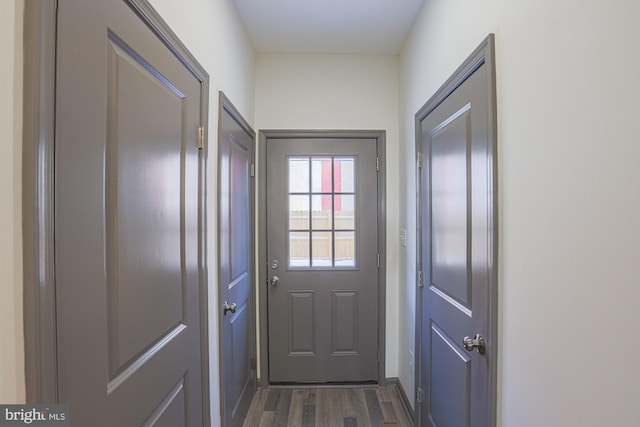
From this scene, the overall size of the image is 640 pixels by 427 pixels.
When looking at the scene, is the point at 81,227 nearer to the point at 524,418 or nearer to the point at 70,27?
the point at 70,27

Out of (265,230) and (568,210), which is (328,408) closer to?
(265,230)

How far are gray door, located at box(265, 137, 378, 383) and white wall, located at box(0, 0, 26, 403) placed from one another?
2.06m

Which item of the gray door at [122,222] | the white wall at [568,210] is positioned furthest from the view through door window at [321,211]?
the white wall at [568,210]

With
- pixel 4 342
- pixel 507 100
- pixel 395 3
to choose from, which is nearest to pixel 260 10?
pixel 395 3

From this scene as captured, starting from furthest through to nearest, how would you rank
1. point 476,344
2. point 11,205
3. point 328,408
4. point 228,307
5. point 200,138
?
point 328,408 < point 228,307 < point 200,138 < point 476,344 < point 11,205

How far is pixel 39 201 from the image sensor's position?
594 mm

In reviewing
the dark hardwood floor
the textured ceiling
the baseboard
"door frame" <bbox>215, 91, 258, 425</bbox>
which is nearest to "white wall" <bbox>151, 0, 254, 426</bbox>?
"door frame" <bbox>215, 91, 258, 425</bbox>

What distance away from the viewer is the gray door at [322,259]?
2.65m

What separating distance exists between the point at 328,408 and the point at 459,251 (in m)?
1.63

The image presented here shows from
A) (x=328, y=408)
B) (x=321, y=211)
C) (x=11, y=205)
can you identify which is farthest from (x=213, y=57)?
(x=328, y=408)

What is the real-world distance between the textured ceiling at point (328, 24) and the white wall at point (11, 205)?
5.67 ft

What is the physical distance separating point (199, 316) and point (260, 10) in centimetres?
185

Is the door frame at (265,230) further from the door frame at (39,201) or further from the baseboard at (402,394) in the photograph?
the door frame at (39,201)

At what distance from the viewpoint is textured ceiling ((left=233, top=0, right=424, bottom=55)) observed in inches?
79.3
